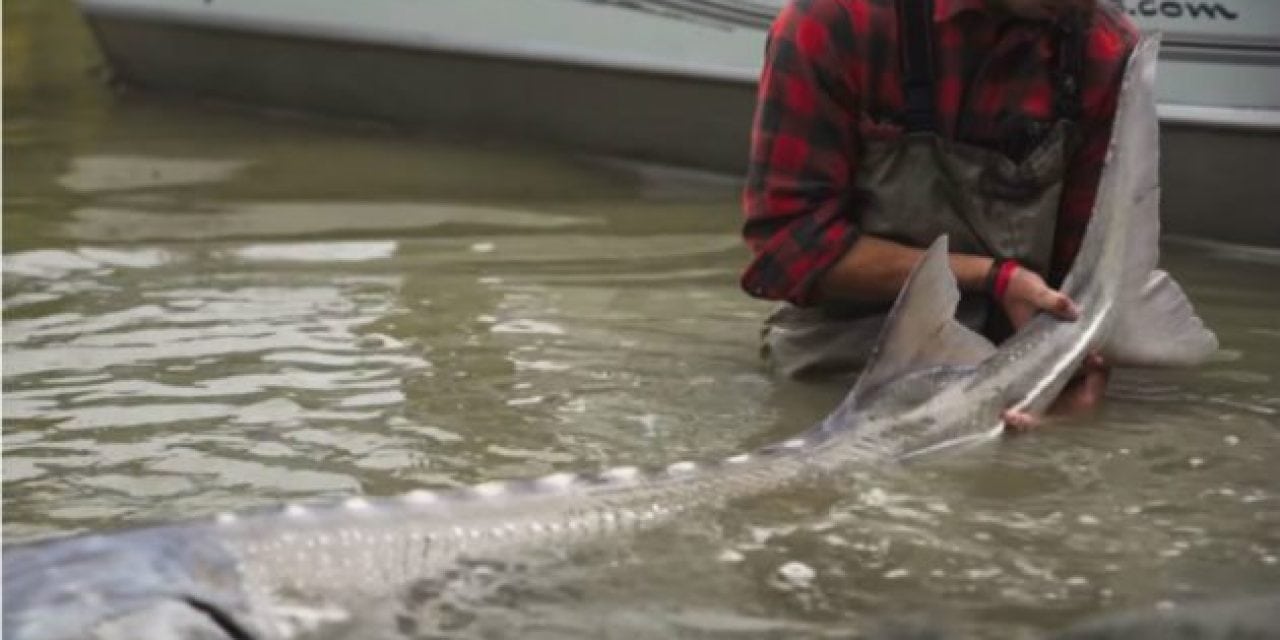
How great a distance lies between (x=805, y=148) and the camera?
12.9 ft

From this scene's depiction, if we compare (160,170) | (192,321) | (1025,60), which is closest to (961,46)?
(1025,60)

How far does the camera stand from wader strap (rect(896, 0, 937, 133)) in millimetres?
3908

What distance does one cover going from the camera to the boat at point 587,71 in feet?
18.1

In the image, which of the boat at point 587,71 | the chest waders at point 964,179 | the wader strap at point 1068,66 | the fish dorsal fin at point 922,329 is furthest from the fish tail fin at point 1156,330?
the boat at point 587,71

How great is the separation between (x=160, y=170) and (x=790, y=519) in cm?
445

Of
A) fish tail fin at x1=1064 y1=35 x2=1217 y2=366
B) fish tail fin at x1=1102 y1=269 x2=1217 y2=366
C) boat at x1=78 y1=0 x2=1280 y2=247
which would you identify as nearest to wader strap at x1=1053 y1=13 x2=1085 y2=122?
fish tail fin at x1=1064 y1=35 x2=1217 y2=366

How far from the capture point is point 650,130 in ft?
22.9

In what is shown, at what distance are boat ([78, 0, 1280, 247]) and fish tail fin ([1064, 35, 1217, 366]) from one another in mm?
1649

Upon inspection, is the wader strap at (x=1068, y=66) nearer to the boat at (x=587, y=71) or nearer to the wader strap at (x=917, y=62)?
the wader strap at (x=917, y=62)

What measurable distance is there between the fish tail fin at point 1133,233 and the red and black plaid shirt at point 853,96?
0.16 meters

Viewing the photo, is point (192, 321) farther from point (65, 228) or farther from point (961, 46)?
point (961, 46)

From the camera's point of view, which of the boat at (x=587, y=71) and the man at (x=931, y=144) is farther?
the boat at (x=587, y=71)

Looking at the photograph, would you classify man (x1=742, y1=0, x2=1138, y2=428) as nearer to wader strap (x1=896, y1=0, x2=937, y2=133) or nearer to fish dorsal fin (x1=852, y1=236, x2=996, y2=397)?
wader strap (x1=896, y1=0, x2=937, y2=133)

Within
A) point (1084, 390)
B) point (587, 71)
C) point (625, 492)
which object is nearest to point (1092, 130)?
point (1084, 390)
